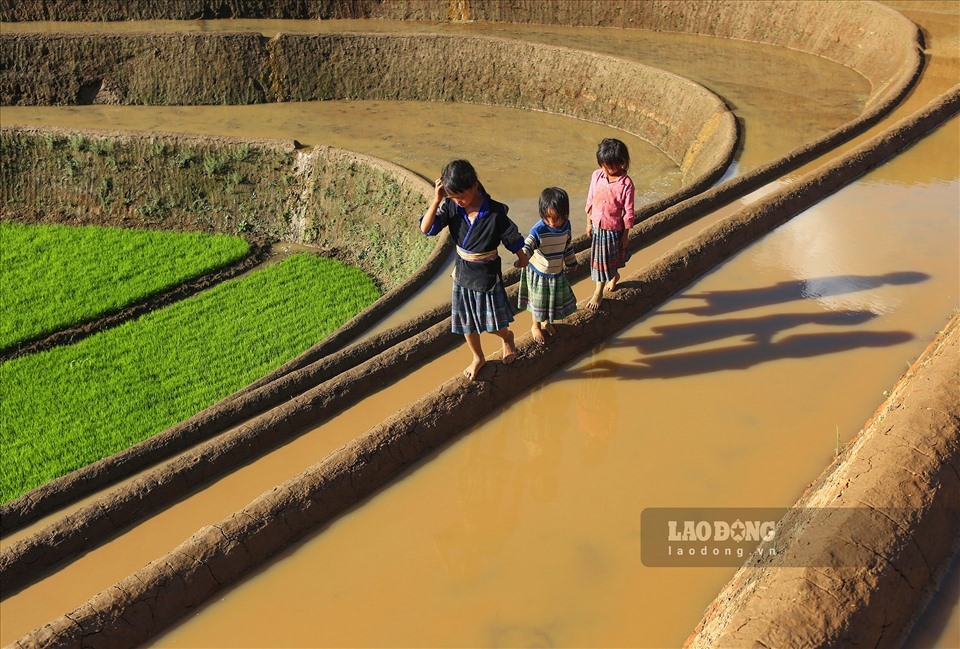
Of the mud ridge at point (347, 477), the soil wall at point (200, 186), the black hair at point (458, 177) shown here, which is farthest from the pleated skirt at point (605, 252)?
the soil wall at point (200, 186)

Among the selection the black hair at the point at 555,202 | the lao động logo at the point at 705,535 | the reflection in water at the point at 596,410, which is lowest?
the lao động logo at the point at 705,535

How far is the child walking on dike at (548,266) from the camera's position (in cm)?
464

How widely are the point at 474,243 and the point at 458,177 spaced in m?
0.40

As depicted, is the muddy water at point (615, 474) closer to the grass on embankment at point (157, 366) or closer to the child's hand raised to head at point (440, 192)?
the child's hand raised to head at point (440, 192)

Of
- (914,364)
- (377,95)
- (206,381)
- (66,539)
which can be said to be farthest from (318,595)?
(377,95)

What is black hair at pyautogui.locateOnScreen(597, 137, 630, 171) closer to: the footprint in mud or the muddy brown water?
the muddy brown water

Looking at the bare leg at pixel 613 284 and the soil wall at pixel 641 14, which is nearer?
→ the bare leg at pixel 613 284

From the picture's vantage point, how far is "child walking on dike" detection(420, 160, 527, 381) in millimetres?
4242

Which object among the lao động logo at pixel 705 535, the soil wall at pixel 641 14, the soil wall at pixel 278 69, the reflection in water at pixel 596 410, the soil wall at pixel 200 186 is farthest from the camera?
the soil wall at pixel 278 69

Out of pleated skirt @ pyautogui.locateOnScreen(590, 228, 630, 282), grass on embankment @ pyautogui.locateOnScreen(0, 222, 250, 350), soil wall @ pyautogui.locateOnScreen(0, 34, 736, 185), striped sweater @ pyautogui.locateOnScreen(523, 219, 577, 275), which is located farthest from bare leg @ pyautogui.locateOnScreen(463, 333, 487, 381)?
soil wall @ pyautogui.locateOnScreen(0, 34, 736, 185)

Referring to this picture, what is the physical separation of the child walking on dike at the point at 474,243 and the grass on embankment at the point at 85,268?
806 centimetres

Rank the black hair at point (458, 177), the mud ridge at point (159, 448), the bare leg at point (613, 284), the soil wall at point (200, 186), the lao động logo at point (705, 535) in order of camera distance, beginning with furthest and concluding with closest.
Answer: the soil wall at point (200, 186)
the mud ridge at point (159, 448)
the bare leg at point (613, 284)
the black hair at point (458, 177)
the lao động logo at point (705, 535)

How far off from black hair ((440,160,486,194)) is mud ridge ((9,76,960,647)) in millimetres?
1084

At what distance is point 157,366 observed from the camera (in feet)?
31.8
